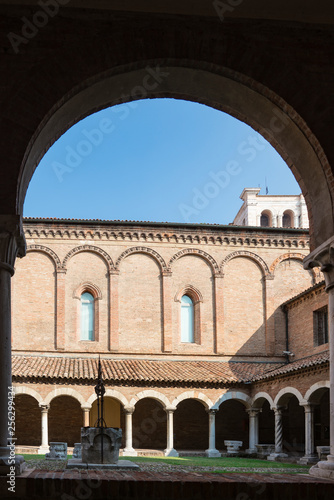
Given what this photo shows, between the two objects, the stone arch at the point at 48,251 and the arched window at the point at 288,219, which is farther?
the arched window at the point at 288,219

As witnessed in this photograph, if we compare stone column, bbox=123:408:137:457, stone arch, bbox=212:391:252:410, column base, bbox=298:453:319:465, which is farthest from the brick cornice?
column base, bbox=298:453:319:465

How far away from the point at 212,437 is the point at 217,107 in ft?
64.5

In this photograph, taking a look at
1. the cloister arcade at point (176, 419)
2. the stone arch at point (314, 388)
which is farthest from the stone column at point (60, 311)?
the stone arch at point (314, 388)

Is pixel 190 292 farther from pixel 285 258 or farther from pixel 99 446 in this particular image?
pixel 99 446

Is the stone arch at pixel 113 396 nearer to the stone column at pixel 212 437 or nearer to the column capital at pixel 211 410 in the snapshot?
the column capital at pixel 211 410

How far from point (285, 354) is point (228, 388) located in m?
3.35

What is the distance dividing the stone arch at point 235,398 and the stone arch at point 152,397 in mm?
1825

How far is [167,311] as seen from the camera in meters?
28.7

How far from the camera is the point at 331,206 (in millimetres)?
7113

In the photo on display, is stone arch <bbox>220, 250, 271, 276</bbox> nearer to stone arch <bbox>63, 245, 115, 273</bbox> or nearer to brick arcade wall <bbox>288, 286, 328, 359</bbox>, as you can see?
brick arcade wall <bbox>288, 286, 328, 359</bbox>

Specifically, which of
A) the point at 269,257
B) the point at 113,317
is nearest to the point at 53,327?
the point at 113,317

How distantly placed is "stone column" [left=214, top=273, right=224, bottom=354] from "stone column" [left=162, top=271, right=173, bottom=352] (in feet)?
6.19

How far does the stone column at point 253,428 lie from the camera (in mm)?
25938

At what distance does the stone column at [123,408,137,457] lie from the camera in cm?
2456
